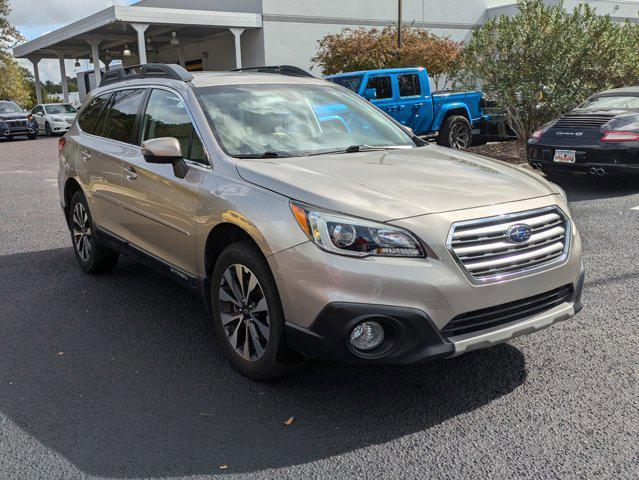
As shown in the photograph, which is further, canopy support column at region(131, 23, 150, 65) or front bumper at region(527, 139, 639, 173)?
canopy support column at region(131, 23, 150, 65)

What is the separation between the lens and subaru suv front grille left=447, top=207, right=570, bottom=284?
3109mm

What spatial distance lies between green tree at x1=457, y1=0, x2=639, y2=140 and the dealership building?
15791mm

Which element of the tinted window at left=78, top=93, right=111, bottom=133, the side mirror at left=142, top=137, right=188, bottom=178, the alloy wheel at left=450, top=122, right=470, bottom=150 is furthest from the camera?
the alloy wheel at left=450, top=122, right=470, bottom=150

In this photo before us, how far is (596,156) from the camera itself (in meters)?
9.18

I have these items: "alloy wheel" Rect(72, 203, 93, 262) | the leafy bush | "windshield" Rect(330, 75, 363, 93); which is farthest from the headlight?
the leafy bush

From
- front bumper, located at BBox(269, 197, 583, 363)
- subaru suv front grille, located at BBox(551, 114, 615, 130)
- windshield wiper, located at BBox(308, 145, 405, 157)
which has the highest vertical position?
windshield wiper, located at BBox(308, 145, 405, 157)

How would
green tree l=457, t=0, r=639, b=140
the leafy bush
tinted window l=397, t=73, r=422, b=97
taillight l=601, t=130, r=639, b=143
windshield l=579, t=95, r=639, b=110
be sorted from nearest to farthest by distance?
taillight l=601, t=130, r=639, b=143, windshield l=579, t=95, r=639, b=110, green tree l=457, t=0, r=639, b=140, tinted window l=397, t=73, r=422, b=97, the leafy bush

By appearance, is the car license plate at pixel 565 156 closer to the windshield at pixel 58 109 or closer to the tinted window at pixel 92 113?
the tinted window at pixel 92 113

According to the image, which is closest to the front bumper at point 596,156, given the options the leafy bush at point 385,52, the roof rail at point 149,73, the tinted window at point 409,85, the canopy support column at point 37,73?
the tinted window at point 409,85

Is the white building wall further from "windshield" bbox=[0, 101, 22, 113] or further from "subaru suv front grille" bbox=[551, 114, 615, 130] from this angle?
"subaru suv front grille" bbox=[551, 114, 615, 130]

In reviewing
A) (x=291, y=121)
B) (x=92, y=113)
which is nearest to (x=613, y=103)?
(x=291, y=121)

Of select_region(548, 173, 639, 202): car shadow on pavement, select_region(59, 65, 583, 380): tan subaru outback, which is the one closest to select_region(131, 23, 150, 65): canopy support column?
select_region(548, 173, 639, 202): car shadow on pavement

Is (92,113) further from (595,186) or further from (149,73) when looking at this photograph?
(595,186)

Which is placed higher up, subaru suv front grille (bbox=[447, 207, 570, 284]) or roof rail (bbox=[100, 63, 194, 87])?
roof rail (bbox=[100, 63, 194, 87])
